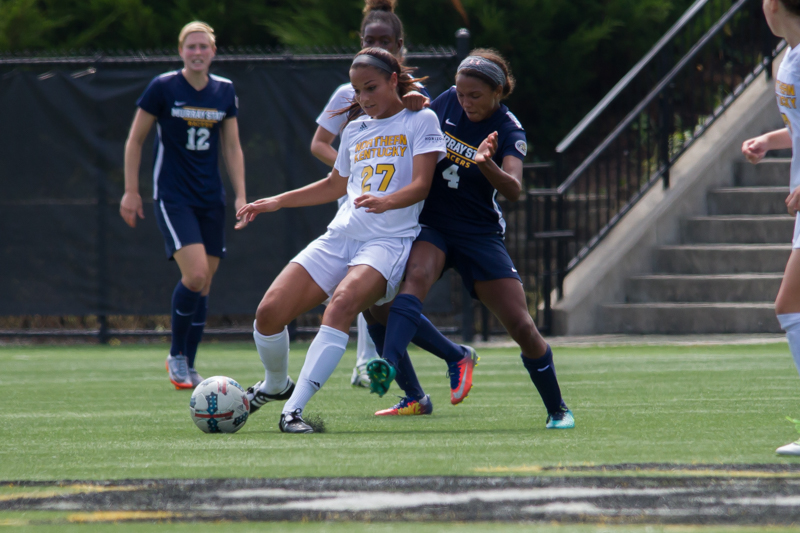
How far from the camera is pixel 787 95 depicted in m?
4.07

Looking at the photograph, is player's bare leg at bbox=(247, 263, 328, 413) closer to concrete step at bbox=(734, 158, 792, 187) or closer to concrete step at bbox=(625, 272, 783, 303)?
concrete step at bbox=(625, 272, 783, 303)

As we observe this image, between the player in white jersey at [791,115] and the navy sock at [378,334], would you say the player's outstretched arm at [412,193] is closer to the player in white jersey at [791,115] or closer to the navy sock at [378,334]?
the navy sock at [378,334]

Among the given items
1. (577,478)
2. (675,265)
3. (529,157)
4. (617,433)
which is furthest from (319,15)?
(577,478)

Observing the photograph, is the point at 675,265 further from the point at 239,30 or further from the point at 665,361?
the point at 239,30

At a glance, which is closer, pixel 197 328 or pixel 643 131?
pixel 197 328

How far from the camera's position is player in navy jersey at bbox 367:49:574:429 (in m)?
4.72

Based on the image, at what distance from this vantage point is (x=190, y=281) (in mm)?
7062

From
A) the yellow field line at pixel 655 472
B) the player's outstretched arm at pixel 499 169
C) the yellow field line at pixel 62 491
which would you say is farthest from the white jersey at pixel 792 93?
the yellow field line at pixel 62 491

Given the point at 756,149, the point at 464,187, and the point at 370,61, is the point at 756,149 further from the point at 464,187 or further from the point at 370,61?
the point at 370,61

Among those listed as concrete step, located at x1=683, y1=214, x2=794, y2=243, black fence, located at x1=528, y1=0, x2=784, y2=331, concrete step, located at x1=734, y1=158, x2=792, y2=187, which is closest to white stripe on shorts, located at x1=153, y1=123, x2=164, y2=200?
black fence, located at x1=528, y1=0, x2=784, y2=331

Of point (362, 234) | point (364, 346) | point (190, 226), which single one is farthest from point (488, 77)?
point (190, 226)

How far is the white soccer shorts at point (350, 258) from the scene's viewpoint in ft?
15.7

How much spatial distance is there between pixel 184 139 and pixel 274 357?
2717 mm

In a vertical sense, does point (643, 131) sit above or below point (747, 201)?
above
